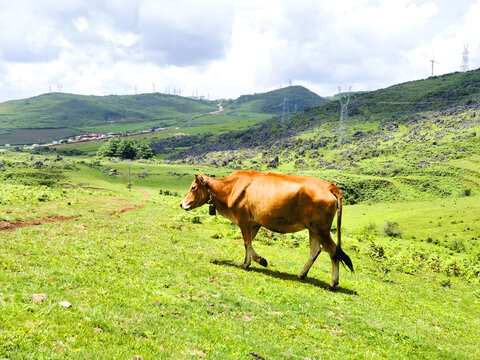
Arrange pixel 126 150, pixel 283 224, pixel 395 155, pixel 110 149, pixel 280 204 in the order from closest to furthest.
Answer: pixel 280 204 < pixel 283 224 < pixel 395 155 < pixel 110 149 < pixel 126 150

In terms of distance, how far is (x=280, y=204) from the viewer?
1697 cm

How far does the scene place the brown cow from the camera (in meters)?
16.3

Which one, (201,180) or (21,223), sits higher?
(201,180)

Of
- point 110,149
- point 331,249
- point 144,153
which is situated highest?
point 110,149

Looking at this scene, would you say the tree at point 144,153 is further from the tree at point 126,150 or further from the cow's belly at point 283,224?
the cow's belly at point 283,224

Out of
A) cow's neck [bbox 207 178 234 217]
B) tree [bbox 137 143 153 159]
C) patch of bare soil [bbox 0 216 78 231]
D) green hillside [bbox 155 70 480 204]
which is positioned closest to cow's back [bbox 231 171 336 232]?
cow's neck [bbox 207 178 234 217]

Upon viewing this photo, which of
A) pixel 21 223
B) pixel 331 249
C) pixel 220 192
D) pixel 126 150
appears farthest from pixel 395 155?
pixel 21 223

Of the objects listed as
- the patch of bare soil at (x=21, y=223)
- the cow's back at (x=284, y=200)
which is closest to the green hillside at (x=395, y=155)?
the patch of bare soil at (x=21, y=223)

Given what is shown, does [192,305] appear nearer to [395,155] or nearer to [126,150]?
[395,155]

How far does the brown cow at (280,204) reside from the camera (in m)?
16.3

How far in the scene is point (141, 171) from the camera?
121 meters

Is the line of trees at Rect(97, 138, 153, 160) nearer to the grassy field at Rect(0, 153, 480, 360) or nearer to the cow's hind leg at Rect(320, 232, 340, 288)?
the grassy field at Rect(0, 153, 480, 360)

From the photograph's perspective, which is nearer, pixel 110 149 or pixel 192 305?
pixel 192 305


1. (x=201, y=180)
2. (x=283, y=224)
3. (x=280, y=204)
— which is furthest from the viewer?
(x=201, y=180)
